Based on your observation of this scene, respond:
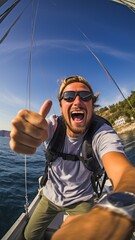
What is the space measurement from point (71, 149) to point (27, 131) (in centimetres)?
137

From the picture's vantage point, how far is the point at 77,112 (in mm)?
3080

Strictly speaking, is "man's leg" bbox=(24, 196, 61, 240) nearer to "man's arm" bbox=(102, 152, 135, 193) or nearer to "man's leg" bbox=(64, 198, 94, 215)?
"man's leg" bbox=(64, 198, 94, 215)

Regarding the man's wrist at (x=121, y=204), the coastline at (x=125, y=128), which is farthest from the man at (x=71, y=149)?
the coastline at (x=125, y=128)

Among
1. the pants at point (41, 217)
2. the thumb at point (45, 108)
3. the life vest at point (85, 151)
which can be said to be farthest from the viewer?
the pants at point (41, 217)

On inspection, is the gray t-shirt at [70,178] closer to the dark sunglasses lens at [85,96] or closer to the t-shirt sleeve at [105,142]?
the t-shirt sleeve at [105,142]

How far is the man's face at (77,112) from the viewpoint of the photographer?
2906 mm

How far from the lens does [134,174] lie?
1.39 metres

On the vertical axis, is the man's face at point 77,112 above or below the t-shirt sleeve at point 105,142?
above

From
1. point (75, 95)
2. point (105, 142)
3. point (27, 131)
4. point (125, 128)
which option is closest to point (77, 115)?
point (75, 95)

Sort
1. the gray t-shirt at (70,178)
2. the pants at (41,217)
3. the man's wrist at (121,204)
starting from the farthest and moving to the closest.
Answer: the pants at (41,217) → the gray t-shirt at (70,178) → the man's wrist at (121,204)

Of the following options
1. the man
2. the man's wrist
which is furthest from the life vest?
the man's wrist

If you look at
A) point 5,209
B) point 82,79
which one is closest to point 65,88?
point 82,79

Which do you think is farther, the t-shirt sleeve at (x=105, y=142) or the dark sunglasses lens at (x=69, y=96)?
the dark sunglasses lens at (x=69, y=96)

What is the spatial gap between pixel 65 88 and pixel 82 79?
0.32m
